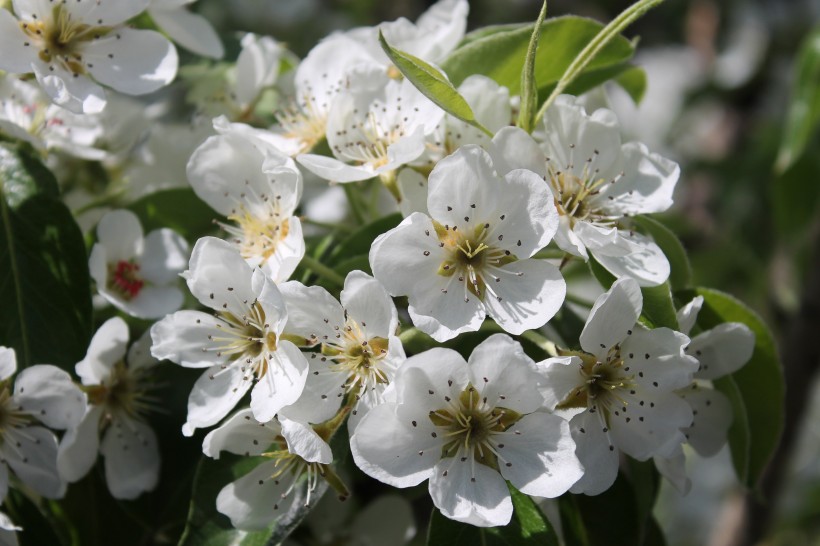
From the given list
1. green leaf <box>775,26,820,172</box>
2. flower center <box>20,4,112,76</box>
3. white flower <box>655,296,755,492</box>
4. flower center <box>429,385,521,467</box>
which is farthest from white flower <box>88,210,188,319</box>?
green leaf <box>775,26,820,172</box>

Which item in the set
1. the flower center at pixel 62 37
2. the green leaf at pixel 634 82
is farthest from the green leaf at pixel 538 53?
the flower center at pixel 62 37

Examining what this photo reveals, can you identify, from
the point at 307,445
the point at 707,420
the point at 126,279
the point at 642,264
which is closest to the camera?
the point at 307,445

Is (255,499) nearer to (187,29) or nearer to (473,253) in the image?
(473,253)

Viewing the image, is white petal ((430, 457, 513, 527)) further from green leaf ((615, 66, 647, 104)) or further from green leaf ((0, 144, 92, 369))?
green leaf ((615, 66, 647, 104))

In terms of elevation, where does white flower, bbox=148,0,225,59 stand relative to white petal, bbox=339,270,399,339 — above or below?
above

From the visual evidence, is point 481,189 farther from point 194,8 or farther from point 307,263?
point 194,8

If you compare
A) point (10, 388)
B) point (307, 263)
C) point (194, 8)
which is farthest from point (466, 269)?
point (194, 8)

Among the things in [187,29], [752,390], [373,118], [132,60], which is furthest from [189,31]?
[752,390]
